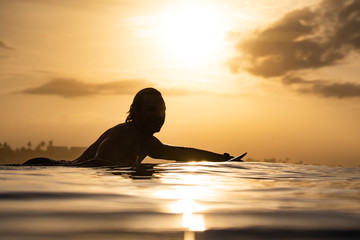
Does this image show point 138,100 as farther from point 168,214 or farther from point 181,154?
point 168,214

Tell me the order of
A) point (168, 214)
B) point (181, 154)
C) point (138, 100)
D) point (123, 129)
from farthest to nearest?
point (181, 154), point (138, 100), point (123, 129), point (168, 214)

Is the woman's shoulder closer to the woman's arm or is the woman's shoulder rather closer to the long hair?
the long hair

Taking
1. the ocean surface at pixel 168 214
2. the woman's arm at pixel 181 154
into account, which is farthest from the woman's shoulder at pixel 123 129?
the ocean surface at pixel 168 214

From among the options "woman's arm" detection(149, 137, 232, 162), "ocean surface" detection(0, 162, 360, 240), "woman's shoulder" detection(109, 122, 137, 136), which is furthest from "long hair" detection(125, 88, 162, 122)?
"ocean surface" detection(0, 162, 360, 240)

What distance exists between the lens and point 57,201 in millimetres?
2727

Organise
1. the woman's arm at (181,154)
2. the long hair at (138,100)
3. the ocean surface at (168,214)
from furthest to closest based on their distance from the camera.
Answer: the woman's arm at (181,154)
the long hair at (138,100)
the ocean surface at (168,214)

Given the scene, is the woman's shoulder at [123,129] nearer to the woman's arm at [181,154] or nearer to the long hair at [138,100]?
the long hair at [138,100]

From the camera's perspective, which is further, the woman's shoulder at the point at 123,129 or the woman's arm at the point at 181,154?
the woman's arm at the point at 181,154

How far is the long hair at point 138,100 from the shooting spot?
8.29 metres

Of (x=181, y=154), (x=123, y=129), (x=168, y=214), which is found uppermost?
(x=123, y=129)

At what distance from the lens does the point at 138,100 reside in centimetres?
831

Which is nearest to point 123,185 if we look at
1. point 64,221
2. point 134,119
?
point 64,221

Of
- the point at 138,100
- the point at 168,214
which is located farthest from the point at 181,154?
the point at 168,214

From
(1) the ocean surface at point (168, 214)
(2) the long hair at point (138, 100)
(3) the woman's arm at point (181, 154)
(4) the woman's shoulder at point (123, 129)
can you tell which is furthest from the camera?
(3) the woman's arm at point (181, 154)
